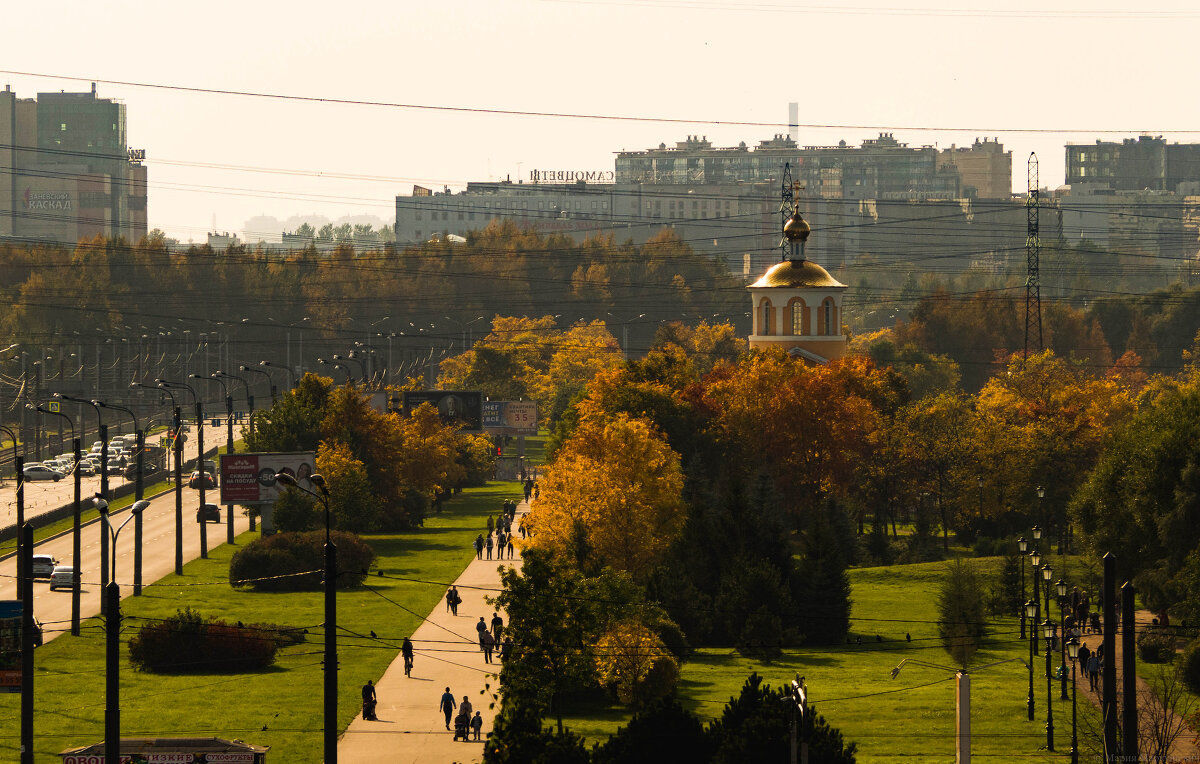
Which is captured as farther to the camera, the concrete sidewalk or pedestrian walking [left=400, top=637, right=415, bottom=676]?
pedestrian walking [left=400, top=637, right=415, bottom=676]

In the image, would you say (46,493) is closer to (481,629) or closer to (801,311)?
(801,311)

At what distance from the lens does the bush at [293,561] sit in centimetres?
8075

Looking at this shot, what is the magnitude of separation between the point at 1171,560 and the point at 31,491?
74977mm

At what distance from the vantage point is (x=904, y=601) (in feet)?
254

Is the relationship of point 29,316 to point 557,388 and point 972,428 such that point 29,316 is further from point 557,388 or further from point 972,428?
point 972,428

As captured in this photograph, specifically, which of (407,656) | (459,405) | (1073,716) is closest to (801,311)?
(459,405)

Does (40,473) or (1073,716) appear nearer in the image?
(1073,716)

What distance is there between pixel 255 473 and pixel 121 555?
24.9 feet

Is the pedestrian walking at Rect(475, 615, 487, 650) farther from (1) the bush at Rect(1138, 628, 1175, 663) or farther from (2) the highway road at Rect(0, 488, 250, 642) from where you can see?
(1) the bush at Rect(1138, 628, 1175, 663)

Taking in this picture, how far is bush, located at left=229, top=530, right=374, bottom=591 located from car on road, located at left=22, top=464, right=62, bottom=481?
40.0 meters

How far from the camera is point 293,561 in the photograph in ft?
270

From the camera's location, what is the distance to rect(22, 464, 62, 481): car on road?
118812 mm

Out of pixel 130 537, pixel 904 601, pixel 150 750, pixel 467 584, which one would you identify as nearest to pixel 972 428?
pixel 904 601

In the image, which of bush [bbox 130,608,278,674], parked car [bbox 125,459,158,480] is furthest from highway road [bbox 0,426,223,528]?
bush [bbox 130,608,278,674]
